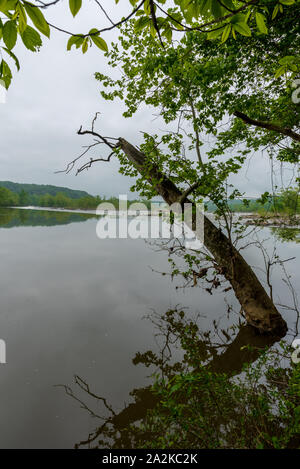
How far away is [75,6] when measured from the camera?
81 centimetres

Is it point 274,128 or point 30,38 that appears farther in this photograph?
point 274,128

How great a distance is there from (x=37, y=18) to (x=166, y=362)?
464cm

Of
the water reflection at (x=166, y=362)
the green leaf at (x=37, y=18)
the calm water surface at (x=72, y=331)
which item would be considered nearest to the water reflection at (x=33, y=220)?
the calm water surface at (x=72, y=331)

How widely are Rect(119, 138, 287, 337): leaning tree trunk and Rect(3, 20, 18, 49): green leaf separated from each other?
391 centimetres

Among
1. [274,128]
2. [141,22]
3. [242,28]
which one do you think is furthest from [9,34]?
[274,128]

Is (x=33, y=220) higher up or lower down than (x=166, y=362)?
higher up

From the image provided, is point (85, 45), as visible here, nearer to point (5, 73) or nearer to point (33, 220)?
point (5, 73)

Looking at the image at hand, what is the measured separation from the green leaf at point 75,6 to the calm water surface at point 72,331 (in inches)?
151

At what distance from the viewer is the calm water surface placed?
288 centimetres

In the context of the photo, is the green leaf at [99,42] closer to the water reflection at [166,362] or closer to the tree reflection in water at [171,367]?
the tree reflection in water at [171,367]

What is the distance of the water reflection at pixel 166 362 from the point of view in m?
2.63

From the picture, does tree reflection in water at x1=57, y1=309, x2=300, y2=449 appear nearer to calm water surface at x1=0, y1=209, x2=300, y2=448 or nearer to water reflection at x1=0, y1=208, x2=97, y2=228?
calm water surface at x1=0, y1=209, x2=300, y2=448

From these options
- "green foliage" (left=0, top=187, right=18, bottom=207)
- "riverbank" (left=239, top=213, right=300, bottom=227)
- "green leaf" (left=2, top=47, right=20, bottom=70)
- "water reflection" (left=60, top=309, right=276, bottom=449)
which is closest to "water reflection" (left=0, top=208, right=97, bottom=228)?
"water reflection" (left=60, top=309, right=276, bottom=449)

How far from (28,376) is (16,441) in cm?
109
